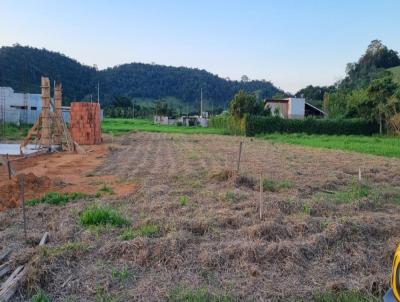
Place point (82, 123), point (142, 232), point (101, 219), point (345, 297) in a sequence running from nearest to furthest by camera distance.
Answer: point (345, 297)
point (142, 232)
point (101, 219)
point (82, 123)

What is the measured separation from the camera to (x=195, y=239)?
210 inches

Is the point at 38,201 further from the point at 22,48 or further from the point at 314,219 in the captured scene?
the point at 22,48

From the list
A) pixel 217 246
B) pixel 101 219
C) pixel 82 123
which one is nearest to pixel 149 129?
pixel 82 123

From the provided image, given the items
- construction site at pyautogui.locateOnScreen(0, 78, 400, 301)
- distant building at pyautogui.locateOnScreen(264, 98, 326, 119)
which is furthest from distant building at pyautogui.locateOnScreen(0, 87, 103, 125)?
construction site at pyautogui.locateOnScreen(0, 78, 400, 301)

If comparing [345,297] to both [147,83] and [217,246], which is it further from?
[147,83]

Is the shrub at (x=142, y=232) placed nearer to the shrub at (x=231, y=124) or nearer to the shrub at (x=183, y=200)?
the shrub at (x=183, y=200)

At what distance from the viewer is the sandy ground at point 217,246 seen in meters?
4.11

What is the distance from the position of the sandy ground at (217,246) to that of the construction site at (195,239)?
1 cm

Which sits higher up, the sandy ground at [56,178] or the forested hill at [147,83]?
the forested hill at [147,83]

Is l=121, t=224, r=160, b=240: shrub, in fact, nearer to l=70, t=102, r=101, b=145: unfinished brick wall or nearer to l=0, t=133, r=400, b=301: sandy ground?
l=0, t=133, r=400, b=301: sandy ground

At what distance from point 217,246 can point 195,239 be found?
396 mm

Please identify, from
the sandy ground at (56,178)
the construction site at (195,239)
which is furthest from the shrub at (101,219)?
the sandy ground at (56,178)

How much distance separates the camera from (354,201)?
7824 mm

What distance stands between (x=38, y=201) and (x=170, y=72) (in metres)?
107
